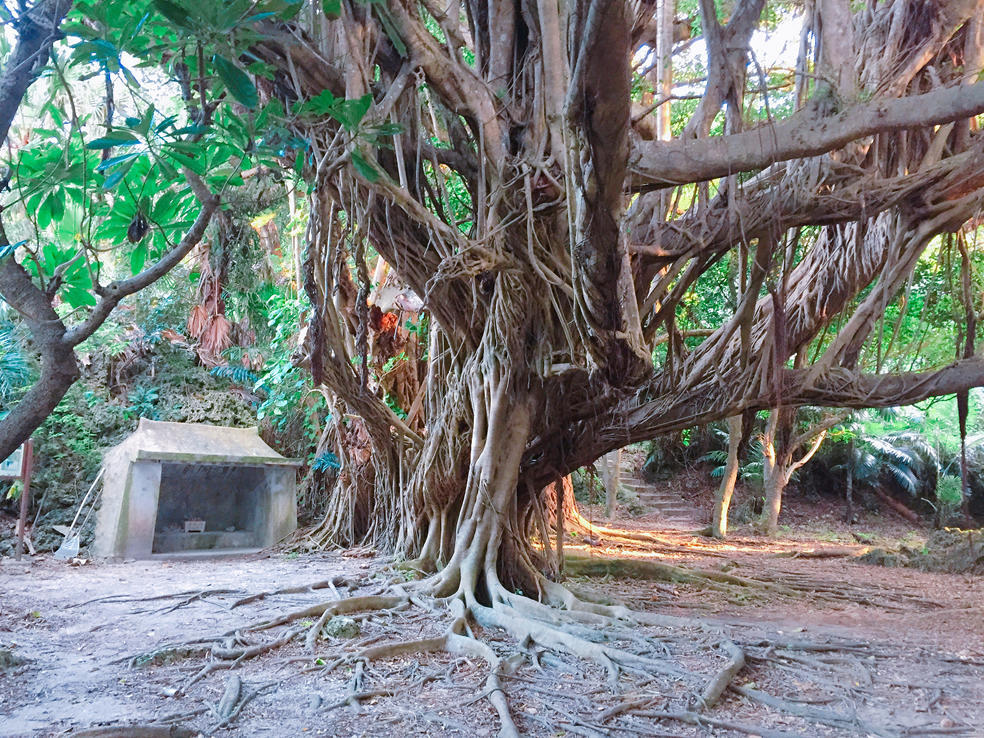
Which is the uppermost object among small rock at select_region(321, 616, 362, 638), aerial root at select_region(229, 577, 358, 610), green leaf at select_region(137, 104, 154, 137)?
green leaf at select_region(137, 104, 154, 137)

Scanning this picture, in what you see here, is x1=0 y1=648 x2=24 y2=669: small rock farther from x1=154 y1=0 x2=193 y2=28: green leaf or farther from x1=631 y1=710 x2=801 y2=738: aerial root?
x1=154 y1=0 x2=193 y2=28: green leaf

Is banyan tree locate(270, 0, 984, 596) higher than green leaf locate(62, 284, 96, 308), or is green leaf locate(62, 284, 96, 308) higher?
banyan tree locate(270, 0, 984, 596)

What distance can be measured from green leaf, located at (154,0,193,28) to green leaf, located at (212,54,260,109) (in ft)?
0.33

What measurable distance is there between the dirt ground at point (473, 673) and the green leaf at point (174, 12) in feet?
6.59

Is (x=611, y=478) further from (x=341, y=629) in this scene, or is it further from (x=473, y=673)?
(x=473, y=673)

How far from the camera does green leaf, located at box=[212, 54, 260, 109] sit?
155 cm

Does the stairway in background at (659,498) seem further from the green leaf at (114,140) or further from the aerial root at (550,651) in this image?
the green leaf at (114,140)

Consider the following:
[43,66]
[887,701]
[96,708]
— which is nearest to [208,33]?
[43,66]

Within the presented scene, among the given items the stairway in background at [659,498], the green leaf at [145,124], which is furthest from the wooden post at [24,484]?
the stairway in background at [659,498]

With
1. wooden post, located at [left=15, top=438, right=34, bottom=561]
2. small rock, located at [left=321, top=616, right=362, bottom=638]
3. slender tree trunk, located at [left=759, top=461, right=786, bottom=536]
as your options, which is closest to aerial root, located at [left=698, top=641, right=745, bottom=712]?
small rock, located at [left=321, top=616, right=362, bottom=638]

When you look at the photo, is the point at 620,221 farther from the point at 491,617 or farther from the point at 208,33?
the point at 491,617

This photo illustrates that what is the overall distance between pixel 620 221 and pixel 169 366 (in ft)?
24.5

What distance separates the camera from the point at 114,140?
5.46ft

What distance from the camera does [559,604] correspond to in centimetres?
429
